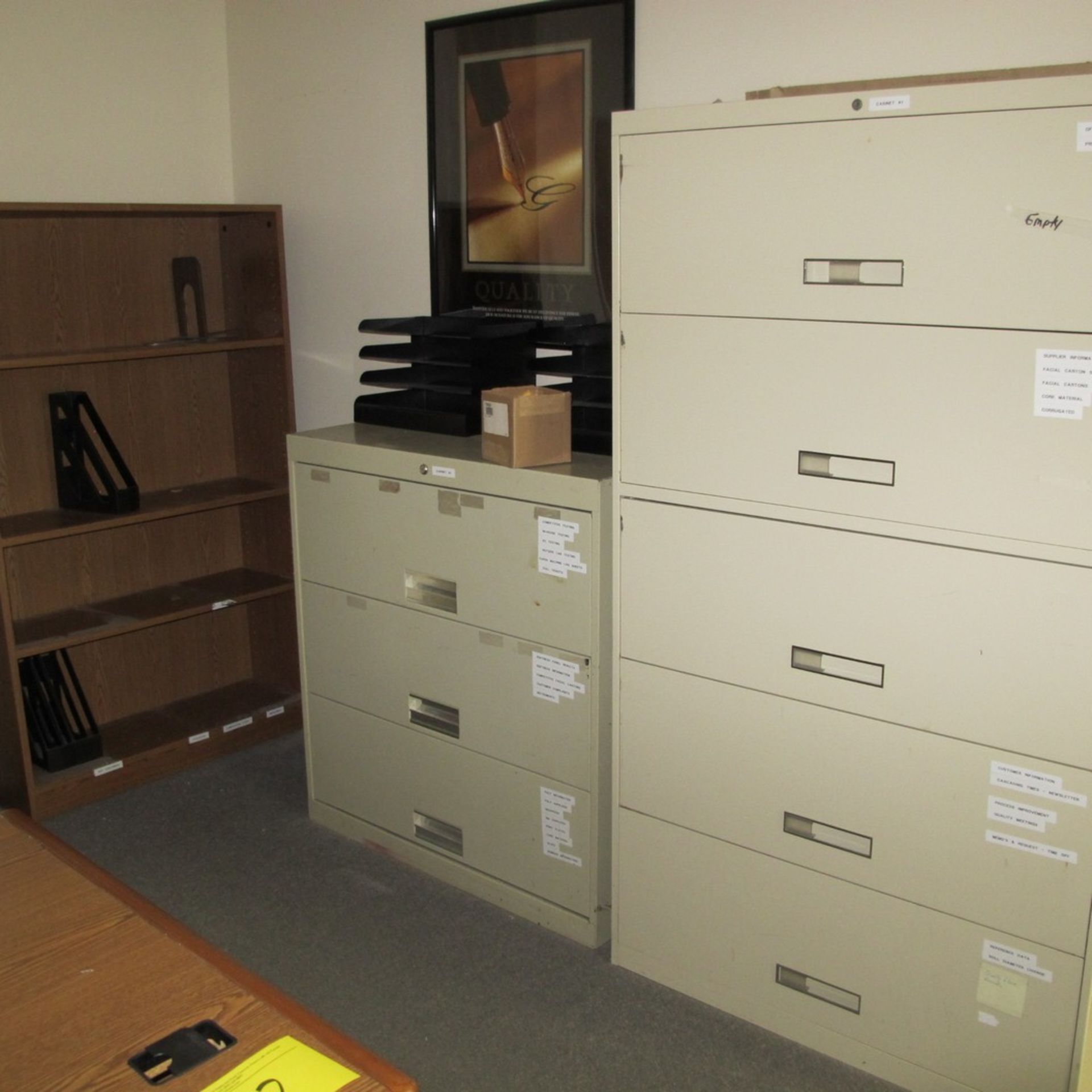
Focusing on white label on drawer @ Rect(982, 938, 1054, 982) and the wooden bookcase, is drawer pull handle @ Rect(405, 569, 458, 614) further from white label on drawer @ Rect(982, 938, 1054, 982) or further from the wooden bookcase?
white label on drawer @ Rect(982, 938, 1054, 982)

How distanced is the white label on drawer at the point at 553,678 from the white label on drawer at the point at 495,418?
0.47 m

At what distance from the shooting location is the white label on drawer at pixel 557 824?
2449 mm

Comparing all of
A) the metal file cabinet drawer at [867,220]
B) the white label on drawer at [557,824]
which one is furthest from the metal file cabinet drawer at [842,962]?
the metal file cabinet drawer at [867,220]

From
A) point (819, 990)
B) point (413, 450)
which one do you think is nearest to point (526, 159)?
point (413, 450)

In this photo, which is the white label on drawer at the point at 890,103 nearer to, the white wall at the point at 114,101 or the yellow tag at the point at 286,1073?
the yellow tag at the point at 286,1073

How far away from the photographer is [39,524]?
3027 mm

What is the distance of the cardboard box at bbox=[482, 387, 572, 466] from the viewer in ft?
7.64

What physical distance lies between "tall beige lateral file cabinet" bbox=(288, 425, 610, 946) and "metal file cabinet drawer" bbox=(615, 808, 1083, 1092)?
0.19 metres

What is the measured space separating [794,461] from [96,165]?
2382 millimetres

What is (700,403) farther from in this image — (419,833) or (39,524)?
(39,524)

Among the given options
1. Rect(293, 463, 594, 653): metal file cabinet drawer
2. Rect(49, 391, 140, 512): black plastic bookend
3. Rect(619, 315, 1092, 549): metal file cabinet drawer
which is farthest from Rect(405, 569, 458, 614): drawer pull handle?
Rect(49, 391, 140, 512): black plastic bookend

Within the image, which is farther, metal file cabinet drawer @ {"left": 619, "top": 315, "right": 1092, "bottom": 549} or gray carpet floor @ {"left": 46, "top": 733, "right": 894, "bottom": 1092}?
gray carpet floor @ {"left": 46, "top": 733, "right": 894, "bottom": 1092}

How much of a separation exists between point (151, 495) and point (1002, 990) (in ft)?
8.56

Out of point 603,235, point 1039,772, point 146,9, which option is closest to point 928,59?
point 603,235
